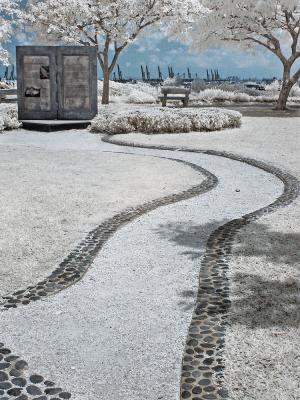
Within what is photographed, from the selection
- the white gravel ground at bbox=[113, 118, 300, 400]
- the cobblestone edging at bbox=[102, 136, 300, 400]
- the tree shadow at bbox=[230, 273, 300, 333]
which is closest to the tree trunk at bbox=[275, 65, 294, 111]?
the white gravel ground at bbox=[113, 118, 300, 400]

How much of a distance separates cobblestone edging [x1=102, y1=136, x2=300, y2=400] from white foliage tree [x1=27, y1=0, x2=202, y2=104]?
80.1 ft

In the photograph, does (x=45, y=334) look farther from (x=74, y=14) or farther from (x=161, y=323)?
(x=74, y=14)

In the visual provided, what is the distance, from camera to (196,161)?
11695 mm

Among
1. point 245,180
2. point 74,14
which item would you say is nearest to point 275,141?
point 245,180

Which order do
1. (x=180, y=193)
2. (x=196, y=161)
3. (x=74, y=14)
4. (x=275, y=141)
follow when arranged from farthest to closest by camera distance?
(x=74, y=14) < (x=275, y=141) < (x=196, y=161) < (x=180, y=193)

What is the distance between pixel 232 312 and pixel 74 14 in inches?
1128

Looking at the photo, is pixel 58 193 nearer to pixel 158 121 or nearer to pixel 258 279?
pixel 258 279

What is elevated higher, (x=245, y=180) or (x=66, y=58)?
(x=66, y=58)

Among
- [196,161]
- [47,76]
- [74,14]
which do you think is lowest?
[196,161]

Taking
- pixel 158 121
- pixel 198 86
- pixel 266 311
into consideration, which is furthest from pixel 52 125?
pixel 198 86

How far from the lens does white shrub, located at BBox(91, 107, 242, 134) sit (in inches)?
667

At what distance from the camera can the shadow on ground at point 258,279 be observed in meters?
4.18

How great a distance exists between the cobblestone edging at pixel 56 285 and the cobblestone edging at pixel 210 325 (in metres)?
0.81

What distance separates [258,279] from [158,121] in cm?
1243
